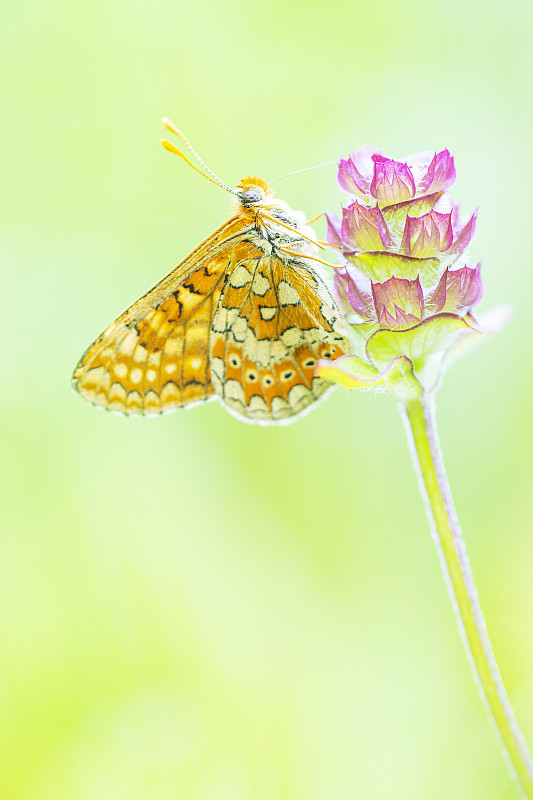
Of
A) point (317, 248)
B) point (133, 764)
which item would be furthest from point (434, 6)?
point (133, 764)

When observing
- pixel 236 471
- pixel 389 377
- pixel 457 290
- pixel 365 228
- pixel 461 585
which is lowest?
pixel 236 471

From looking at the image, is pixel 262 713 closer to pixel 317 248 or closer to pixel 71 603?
pixel 71 603

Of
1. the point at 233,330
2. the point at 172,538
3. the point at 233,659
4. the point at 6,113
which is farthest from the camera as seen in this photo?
the point at 6,113

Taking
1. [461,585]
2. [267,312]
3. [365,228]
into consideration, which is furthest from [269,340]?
[461,585]

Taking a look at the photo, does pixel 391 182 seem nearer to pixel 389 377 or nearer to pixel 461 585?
pixel 389 377

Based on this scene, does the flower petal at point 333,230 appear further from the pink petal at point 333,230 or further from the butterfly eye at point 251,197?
the butterfly eye at point 251,197
